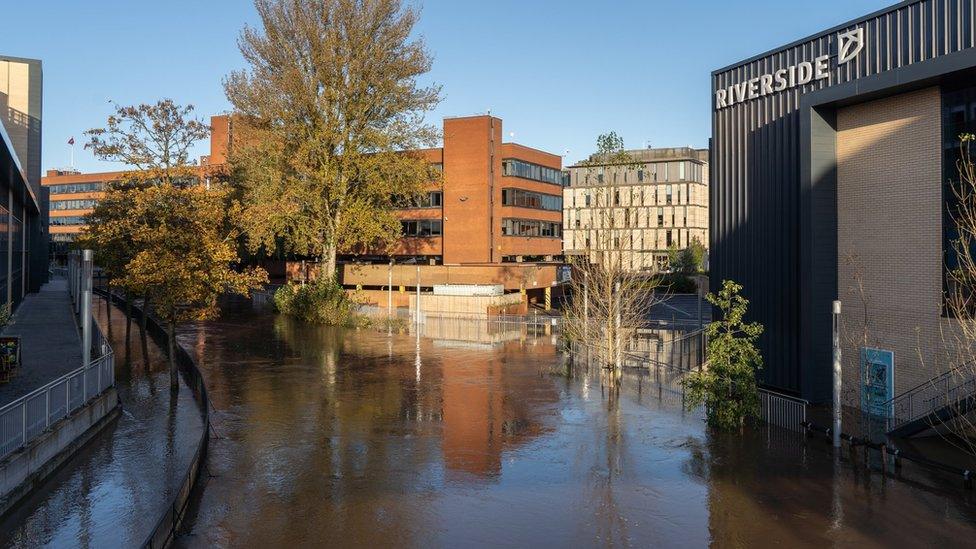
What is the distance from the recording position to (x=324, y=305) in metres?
48.8

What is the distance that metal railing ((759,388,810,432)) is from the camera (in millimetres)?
20391

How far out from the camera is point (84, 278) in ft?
69.6

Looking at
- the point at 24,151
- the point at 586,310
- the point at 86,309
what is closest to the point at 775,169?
the point at 586,310

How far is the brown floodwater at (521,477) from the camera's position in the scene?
43.6 feet

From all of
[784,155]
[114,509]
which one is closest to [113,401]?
[114,509]

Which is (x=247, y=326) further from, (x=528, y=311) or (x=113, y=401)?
(x=113, y=401)

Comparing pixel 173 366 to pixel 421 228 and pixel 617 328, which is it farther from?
pixel 421 228

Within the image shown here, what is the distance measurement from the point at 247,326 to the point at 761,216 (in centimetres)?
3327

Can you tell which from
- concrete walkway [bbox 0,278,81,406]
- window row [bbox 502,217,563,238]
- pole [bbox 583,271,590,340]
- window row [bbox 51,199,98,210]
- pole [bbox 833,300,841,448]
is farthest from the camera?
window row [bbox 51,199,98,210]

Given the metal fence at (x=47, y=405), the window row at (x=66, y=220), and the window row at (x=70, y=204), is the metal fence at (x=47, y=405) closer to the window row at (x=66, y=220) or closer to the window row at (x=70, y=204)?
the window row at (x=66, y=220)

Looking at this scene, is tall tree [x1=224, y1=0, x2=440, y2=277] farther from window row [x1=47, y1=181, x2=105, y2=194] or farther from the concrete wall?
window row [x1=47, y1=181, x2=105, y2=194]

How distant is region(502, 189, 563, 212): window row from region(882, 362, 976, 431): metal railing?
160 feet

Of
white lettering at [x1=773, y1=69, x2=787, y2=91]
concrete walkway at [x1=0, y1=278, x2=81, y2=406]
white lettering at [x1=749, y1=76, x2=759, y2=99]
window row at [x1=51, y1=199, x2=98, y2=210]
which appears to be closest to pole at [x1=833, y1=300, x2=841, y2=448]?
white lettering at [x1=773, y1=69, x2=787, y2=91]

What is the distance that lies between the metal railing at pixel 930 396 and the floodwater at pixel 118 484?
57.6 ft
